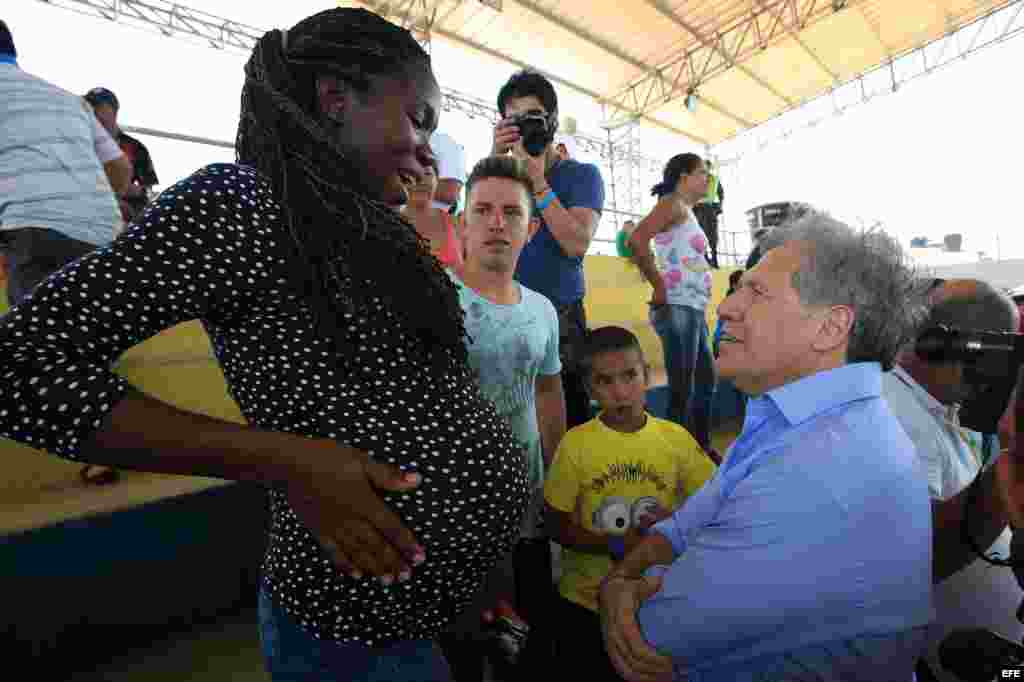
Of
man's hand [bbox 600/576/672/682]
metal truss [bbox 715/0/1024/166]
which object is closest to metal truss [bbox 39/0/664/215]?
man's hand [bbox 600/576/672/682]

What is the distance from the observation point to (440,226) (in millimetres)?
2123

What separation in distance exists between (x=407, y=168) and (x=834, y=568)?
2.72 feet

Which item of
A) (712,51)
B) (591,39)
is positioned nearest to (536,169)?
(591,39)

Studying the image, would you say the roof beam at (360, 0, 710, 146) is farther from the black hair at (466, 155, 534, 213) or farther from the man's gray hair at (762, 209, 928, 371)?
the man's gray hair at (762, 209, 928, 371)

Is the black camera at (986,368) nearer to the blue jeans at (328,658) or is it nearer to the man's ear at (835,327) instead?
the man's ear at (835,327)

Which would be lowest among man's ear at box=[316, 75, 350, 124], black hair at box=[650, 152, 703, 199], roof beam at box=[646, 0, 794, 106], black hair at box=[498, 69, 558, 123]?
man's ear at box=[316, 75, 350, 124]

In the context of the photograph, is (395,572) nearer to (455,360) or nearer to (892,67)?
(455,360)

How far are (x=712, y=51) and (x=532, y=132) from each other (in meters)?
12.2

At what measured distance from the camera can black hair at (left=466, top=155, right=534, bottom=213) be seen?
68.7 inches

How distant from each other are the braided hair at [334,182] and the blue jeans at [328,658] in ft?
1.30

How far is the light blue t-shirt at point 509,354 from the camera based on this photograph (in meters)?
1.52

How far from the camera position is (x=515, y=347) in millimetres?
1543

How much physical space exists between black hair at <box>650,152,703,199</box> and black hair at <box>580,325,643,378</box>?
1.17 meters

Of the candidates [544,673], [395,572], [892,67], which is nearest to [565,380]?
[544,673]
